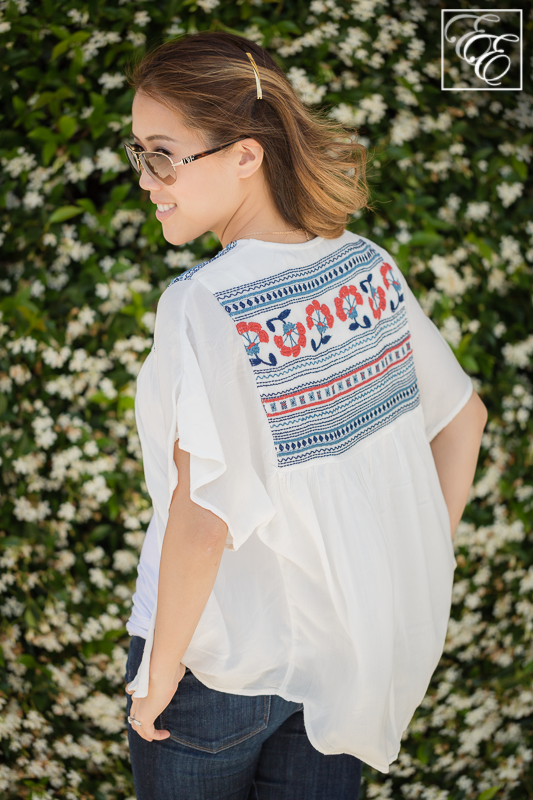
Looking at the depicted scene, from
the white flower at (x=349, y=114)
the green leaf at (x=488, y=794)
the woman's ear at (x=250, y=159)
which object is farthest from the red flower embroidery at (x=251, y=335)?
the green leaf at (x=488, y=794)

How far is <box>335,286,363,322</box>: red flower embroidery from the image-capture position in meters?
1.01

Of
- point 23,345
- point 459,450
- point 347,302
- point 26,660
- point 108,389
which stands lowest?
point 26,660

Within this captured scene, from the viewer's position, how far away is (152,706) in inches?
38.0

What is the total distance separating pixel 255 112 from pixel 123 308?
1084 mm

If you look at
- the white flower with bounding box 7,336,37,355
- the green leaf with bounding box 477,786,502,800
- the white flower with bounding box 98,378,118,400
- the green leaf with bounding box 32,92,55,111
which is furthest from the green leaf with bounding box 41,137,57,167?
the green leaf with bounding box 477,786,502,800

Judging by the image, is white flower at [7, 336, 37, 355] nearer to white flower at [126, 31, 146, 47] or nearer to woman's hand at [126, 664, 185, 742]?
white flower at [126, 31, 146, 47]

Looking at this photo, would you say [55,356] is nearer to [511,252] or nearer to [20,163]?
[20,163]

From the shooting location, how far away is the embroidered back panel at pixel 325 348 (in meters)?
0.91

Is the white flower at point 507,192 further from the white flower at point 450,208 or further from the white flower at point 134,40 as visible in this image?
the white flower at point 134,40

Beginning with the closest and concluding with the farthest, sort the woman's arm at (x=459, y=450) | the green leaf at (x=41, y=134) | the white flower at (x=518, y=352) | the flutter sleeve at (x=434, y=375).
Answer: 1. the flutter sleeve at (x=434, y=375)
2. the woman's arm at (x=459, y=450)
3. the green leaf at (x=41, y=134)
4. the white flower at (x=518, y=352)

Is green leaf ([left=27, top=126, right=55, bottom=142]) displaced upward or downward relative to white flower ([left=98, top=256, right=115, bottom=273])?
upward

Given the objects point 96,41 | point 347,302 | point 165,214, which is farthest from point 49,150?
point 347,302

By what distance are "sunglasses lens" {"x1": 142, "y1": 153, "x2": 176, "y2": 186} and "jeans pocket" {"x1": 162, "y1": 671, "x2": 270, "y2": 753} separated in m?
0.77

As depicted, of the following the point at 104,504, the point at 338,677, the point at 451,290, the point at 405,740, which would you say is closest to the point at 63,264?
the point at 104,504
